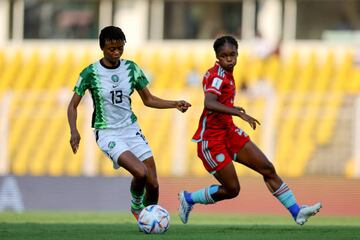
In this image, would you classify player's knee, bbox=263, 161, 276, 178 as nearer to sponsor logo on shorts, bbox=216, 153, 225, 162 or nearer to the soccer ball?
sponsor logo on shorts, bbox=216, 153, 225, 162

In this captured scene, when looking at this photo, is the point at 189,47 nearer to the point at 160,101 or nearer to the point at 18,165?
the point at 18,165

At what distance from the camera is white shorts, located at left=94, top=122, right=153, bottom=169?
1118cm

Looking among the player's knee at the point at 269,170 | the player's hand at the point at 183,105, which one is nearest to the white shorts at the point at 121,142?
the player's hand at the point at 183,105

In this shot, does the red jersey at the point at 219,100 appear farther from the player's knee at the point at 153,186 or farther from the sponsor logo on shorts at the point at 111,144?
the sponsor logo on shorts at the point at 111,144

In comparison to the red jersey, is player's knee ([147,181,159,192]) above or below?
below

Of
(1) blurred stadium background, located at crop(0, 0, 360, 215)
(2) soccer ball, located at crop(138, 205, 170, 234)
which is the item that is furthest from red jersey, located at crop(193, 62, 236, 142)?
(1) blurred stadium background, located at crop(0, 0, 360, 215)

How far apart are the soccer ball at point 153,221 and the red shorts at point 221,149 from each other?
111 centimetres

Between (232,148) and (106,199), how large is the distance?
6.44 meters

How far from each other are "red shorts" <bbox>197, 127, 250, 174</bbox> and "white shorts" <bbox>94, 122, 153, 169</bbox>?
67cm

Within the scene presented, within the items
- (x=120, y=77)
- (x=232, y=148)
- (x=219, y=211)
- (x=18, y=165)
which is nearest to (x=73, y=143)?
(x=120, y=77)

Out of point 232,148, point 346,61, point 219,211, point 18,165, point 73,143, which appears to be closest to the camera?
point 73,143

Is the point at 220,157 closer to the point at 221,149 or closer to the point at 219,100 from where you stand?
the point at 221,149

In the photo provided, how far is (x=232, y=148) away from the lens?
11742 millimetres

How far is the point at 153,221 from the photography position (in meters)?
10.7
